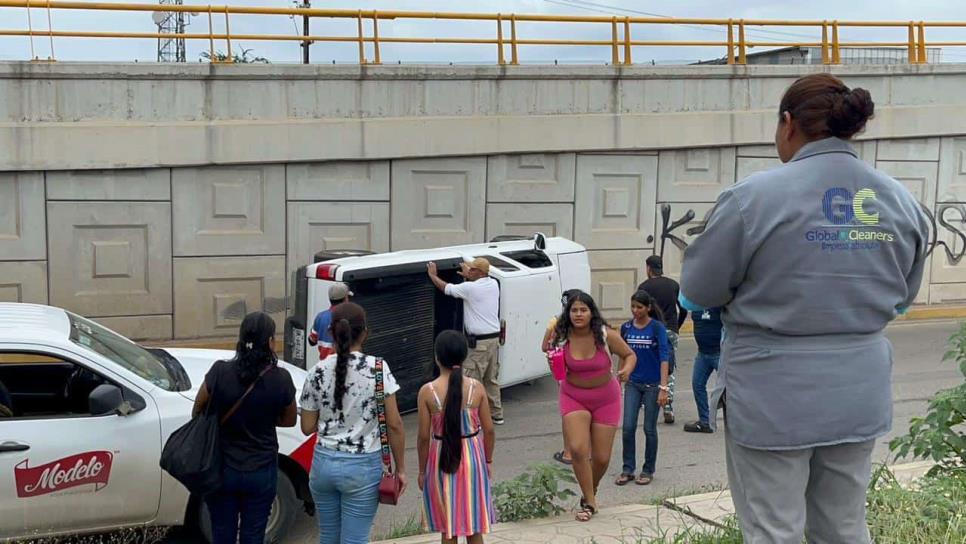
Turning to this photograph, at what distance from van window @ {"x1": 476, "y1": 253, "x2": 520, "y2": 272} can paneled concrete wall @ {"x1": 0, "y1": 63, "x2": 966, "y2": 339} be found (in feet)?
11.3

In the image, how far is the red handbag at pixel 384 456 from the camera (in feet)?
16.2

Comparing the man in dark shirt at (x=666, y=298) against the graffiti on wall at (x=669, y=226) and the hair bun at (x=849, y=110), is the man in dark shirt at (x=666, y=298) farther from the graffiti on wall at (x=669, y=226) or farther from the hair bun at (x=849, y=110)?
the hair bun at (x=849, y=110)

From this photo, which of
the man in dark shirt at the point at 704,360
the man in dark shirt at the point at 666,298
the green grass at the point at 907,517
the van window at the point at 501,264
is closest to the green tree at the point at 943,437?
the green grass at the point at 907,517

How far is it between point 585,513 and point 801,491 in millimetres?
3393

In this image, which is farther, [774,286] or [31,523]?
[31,523]

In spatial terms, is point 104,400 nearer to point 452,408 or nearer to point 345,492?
point 345,492

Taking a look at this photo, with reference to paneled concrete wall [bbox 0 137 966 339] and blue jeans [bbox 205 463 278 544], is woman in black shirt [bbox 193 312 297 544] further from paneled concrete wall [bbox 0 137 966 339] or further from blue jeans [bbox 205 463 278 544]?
paneled concrete wall [bbox 0 137 966 339]

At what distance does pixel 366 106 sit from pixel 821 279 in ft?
36.9

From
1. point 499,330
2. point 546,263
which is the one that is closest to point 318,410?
point 499,330

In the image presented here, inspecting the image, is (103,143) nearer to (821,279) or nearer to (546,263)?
(546,263)

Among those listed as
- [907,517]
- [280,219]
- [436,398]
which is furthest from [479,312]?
[907,517]

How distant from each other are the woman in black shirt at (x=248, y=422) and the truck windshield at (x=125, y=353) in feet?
4.81

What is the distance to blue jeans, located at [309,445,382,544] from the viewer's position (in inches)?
191

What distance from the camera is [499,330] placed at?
32.3 feet
